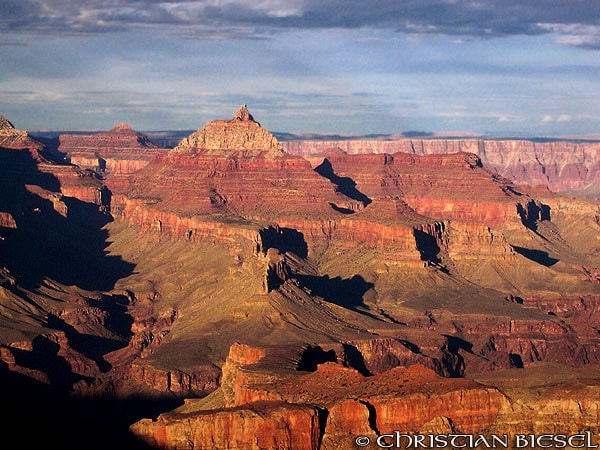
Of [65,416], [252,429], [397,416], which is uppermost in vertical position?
[397,416]

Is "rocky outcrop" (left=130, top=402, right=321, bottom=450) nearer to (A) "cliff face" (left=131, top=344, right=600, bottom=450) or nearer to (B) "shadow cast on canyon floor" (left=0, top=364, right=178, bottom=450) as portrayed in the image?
(A) "cliff face" (left=131, top=344, right=600, bottom=450)

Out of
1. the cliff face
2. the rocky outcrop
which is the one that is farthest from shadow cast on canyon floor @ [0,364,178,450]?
the cliff face

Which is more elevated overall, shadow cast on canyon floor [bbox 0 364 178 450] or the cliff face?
the cliff face

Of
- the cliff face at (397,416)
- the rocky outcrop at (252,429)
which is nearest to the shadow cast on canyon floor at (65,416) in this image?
the rocky outcrop at (252,429)

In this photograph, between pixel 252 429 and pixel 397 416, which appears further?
pixel 397 416

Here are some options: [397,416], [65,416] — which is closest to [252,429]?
[397,416]

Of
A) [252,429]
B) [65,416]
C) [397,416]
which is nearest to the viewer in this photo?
[252,429]

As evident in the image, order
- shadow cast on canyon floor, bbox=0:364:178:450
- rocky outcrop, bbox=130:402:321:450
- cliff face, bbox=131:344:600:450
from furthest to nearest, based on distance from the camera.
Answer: shadow cast on canyon floor, bbox=0:364:178:450 → rocky outcrop, bbox=130:402:321:450 → cliff face, bbox=131:344:600:450

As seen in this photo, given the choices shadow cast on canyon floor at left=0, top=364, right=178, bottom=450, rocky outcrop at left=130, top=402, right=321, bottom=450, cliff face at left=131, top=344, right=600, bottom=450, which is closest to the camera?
cliff face at left=131, top=344, right=600, bottom=450

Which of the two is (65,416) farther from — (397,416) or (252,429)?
(397,416)

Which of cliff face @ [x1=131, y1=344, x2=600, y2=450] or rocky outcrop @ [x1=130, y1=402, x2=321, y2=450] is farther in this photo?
rocky outcrop @ [x1=130, y1=402, x2=321, y2=450]

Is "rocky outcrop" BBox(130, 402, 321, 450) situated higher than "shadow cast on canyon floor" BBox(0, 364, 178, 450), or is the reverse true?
"rocky outcrop" BBox(130, 402, 321, 450)

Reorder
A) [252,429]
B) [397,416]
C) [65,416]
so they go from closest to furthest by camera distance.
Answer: [252,429], [397,416], [65,416]

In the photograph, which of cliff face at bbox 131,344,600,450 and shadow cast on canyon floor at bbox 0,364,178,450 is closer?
cliff face at bbox 131,344,600,450
